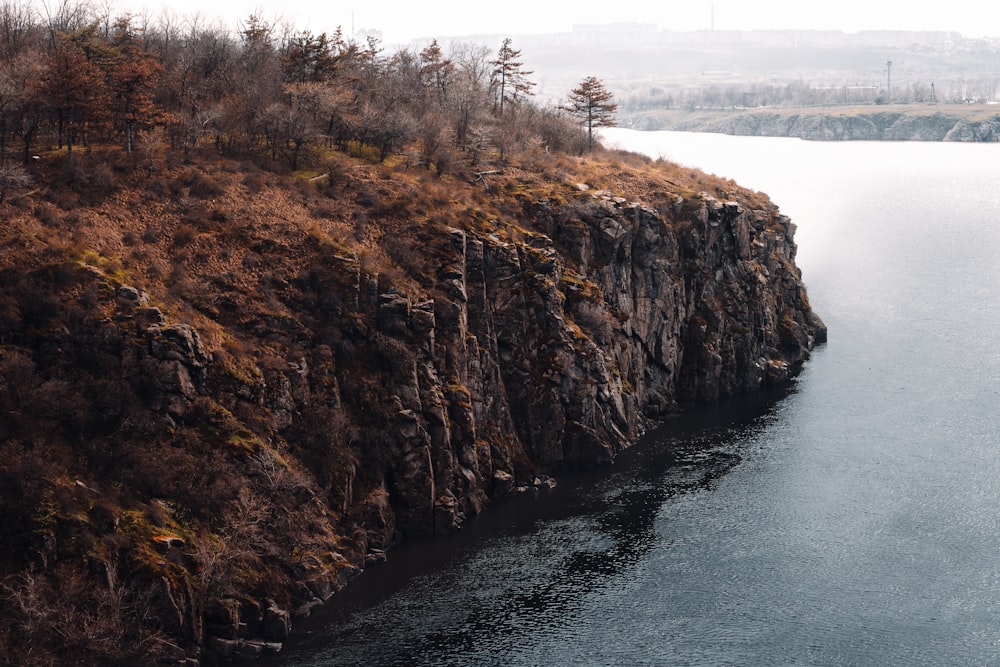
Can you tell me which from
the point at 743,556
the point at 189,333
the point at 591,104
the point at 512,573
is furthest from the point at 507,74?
the point at 512,573

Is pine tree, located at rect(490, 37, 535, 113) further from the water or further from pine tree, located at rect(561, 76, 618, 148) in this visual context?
the water

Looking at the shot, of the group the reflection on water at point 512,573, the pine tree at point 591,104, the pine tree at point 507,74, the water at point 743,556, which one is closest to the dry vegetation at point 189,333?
the reflection on water at point 512,573

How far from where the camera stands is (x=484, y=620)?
6266cm

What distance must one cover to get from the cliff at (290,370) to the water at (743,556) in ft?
15.1

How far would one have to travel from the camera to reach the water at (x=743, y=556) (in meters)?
59.9

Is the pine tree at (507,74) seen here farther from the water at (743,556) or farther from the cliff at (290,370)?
the water at (743,556)

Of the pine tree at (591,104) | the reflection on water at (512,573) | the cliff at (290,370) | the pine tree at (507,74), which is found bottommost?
the reflection on water at (512,573)

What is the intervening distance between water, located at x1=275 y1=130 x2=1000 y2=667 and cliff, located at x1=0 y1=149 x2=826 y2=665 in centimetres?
460

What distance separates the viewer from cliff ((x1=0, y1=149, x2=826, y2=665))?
5844 cm

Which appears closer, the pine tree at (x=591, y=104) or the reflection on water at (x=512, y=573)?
the reflection on water at (x=512, y=573)

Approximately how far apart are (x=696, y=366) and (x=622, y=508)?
3339cm

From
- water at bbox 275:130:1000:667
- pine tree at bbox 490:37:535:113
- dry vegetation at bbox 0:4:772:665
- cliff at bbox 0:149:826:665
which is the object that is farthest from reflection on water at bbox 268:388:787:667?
pine tree at bbox 490:37:535:113

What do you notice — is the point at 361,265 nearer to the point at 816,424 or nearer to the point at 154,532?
the point at 154,532

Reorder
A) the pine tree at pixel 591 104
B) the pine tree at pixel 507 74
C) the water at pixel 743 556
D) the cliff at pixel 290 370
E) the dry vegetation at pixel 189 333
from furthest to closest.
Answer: the pine tree at pixel 591 104 < the pine tree at pixel 507 74 < the water at pixel 743 556 < the cliff at pixel 290 370 < the dry vegetation at pixel 189 333
